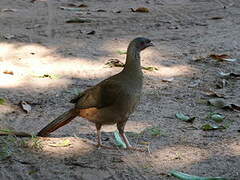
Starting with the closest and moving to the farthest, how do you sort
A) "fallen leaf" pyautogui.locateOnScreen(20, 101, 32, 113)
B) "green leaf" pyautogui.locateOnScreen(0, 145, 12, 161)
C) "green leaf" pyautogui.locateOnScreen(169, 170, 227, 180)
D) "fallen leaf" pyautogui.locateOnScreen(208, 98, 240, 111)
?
"green leaf" pyautogui.locateOnScreen(169, 170, 227, 180), "green leaf" pyautogui.locateOnScreen(0, 145, 12, 161), "fallen leaf" pyautogui.locateOnScreen(20, 101, 32, 113), "fallen leaf" pyautogui.locateOnScreen(208, 98, 240, 111)

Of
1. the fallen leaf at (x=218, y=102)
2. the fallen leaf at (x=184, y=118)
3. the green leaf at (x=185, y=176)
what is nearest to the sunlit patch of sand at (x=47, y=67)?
the fallen leaf at (x=218, y=102)

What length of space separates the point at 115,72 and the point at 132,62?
291 centimetres

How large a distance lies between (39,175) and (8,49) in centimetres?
459

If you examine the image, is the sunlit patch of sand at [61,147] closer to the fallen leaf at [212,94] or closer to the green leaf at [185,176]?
the green leaf at [185,176]

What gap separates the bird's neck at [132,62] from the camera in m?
4.81

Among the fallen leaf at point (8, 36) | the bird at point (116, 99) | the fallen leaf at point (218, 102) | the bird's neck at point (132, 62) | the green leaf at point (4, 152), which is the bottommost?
the fallen leaf at point (8, 36)

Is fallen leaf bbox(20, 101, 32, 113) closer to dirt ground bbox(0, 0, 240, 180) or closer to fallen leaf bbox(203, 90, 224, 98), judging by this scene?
dirt ground bbox(0, 0, 240, 180)

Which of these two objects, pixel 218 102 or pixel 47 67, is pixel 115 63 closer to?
pixel 47 67

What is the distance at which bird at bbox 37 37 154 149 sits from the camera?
4664 mm

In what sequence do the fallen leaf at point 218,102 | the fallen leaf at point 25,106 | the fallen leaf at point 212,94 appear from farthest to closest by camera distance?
the fallen leaf at point 212,94, the fallen leaf at point 218,102, the fallen leaf at point 25,106

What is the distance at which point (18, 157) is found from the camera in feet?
15.1

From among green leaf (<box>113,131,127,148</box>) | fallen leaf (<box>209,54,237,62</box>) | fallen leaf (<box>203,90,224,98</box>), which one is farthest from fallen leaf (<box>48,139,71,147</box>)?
fallen leaf (<box>209,54,237,62</box>)

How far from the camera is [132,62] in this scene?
4848 millimetres

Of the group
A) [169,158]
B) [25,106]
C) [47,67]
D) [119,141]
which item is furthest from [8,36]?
[169,158]
